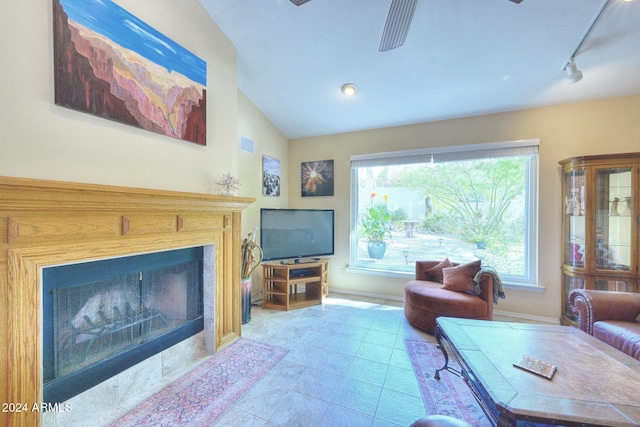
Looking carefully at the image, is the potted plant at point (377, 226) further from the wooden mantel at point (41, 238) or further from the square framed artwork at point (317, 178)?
the wooden mantel at point (41, 238)

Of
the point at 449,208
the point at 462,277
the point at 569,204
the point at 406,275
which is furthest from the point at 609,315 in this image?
the point at 406,275

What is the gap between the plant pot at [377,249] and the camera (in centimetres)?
374

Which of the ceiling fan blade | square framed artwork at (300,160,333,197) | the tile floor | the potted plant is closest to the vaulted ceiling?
the ceiling fan blade

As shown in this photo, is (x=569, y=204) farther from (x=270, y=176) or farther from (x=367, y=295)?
(x=270, y=176)

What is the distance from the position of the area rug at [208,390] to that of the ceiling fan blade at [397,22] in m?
2.74

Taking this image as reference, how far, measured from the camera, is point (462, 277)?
104 inches

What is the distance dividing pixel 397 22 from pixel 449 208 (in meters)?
2.44

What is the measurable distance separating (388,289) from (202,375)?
2567mm

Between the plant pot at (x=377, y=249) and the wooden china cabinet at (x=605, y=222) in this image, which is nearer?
the wooden china cabinet at (x=605, y=222)

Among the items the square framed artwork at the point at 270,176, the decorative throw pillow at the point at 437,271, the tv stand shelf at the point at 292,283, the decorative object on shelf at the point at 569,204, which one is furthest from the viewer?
the square framed artwork at the point at 270,176

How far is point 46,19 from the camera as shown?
4.30 feet

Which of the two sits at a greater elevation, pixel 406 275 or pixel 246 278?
pixel 246 278

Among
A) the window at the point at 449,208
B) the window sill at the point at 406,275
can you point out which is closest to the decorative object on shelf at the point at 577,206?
the window at the point at 449,208

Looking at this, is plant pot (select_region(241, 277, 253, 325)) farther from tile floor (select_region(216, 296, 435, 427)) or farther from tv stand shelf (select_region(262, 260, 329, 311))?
tv stand shelf (select_region(262, 260, 329, 311))
